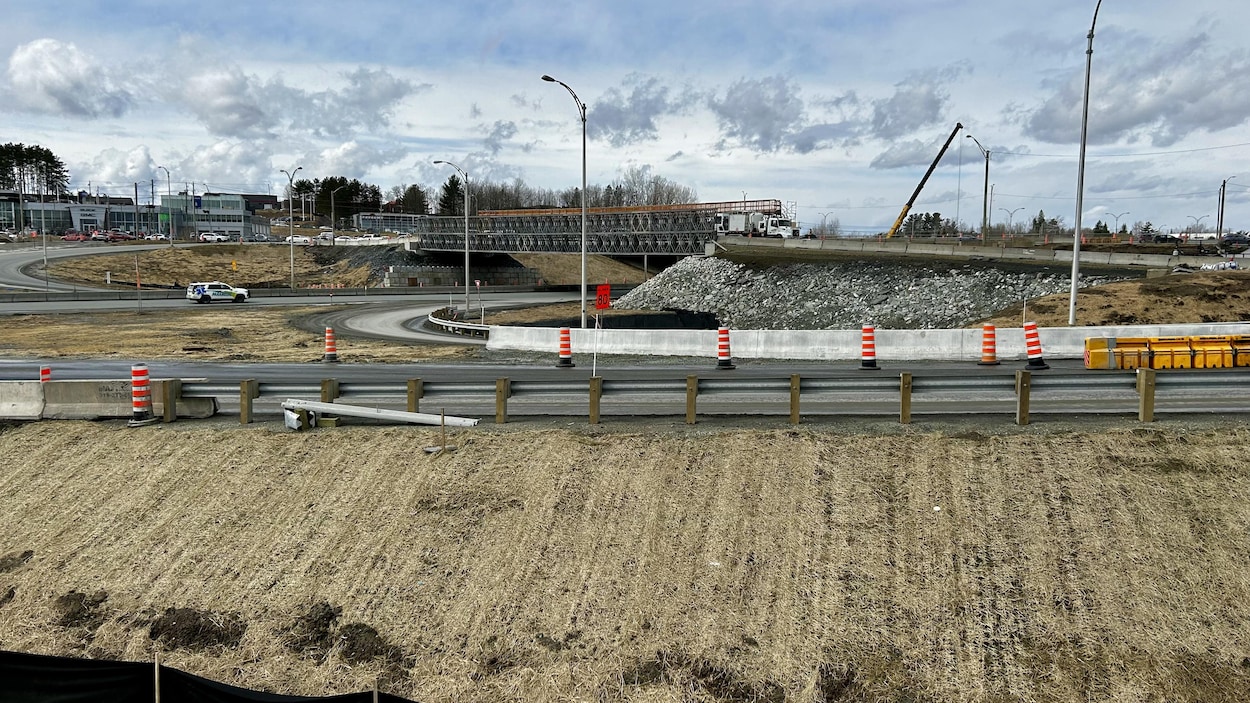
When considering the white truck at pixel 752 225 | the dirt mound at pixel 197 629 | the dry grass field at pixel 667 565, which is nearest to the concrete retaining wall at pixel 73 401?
the dry grass field at pixel 667 565

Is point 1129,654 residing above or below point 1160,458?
below

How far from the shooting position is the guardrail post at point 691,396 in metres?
11.8

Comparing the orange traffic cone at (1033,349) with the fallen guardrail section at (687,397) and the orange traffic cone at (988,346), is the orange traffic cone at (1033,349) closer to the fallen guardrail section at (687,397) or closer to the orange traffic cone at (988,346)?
the orange traffic cone at (988,346)

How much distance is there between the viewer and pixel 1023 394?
11.2 m

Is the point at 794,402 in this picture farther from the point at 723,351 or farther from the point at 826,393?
the point at 723,351

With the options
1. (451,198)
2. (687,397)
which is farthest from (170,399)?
(451,198)

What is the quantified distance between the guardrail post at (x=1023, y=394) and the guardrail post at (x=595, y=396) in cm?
596

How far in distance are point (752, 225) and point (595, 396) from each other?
189 ft

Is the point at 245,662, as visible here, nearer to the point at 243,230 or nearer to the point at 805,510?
the point at 805,510

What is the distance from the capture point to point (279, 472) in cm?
1123

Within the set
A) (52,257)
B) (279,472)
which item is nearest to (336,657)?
(279,472)

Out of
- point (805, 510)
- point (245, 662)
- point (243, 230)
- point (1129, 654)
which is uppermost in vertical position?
point (243, 230)

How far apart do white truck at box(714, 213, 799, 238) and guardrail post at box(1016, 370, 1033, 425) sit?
56412 millimetres

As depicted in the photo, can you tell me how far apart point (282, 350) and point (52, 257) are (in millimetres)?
62828
